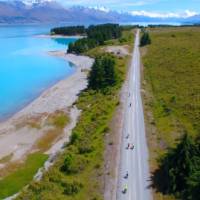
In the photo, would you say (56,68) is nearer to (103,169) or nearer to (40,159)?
(40,159)

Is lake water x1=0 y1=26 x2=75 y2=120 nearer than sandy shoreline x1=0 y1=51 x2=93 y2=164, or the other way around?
sandy shoreline x1=0 y1=51 x2=93 y2=164

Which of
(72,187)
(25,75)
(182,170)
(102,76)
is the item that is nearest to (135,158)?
(182,170)

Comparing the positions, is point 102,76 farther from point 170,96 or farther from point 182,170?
point 182,170

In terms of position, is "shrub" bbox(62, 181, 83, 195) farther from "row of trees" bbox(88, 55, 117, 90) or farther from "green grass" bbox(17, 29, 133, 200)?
"row of trees" bbox(88, 55, 117, 90)

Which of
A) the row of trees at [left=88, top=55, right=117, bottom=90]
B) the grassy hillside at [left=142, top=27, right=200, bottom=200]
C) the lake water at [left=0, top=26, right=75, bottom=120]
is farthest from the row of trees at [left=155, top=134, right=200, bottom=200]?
the row of trees at [left=88, top=55, right=117, bottom=90]

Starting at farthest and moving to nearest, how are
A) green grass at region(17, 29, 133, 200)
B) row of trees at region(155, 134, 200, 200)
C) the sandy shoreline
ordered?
the sandy shoreline < green grass at region(17, 29, 133, 200) < row of trees at region(155, 134, 200, 200)

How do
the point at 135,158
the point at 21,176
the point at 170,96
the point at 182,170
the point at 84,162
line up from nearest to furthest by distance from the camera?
the point at 182,170, the point at 135,158, the point at 84,162, the point at 21,176, the point at 170,96
